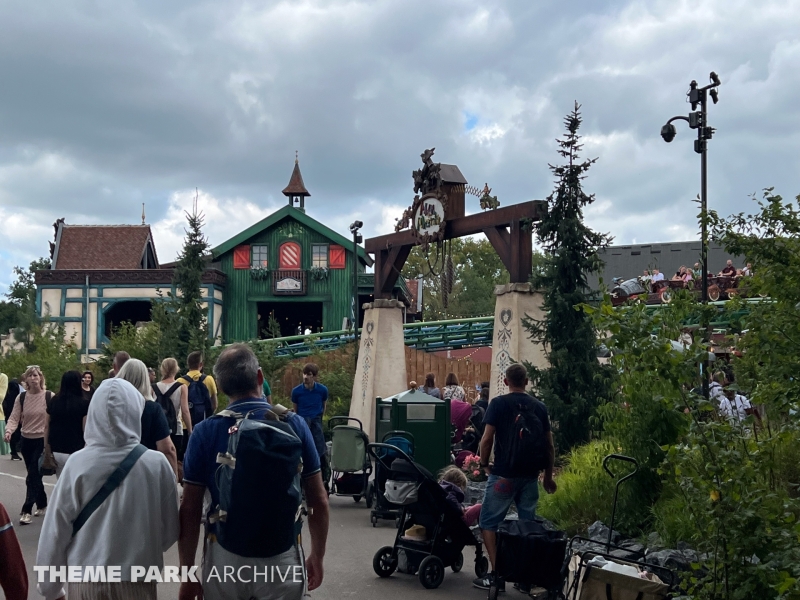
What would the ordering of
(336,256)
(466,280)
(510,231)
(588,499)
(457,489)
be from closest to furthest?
(457,489) < (588,499) < (510,231) < (336,256) < (466,280)

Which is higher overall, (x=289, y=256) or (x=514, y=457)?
(x=289, y=256)

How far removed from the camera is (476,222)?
57.1ft

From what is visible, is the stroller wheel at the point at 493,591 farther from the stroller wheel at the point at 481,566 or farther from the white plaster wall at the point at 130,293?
the white plaster wall at the point at 130,293

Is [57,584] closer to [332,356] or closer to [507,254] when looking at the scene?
[507,254]

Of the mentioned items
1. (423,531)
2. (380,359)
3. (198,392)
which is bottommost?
(423,531)

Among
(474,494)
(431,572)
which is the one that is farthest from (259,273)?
(431,572)

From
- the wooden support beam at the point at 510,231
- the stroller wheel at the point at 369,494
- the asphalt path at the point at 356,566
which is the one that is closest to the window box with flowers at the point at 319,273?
the wooden support beam at the point at 510,231

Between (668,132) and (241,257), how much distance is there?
3053 cm

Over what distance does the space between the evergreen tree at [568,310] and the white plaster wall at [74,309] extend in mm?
34373

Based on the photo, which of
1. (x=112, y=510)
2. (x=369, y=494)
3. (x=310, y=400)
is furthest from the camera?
(x=310, y=400)

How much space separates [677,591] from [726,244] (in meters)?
2.92

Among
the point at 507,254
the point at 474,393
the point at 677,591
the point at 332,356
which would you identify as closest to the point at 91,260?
the point at 332,356

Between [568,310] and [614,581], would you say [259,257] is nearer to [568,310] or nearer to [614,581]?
[568,310]

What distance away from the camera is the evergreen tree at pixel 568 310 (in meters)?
13.9
